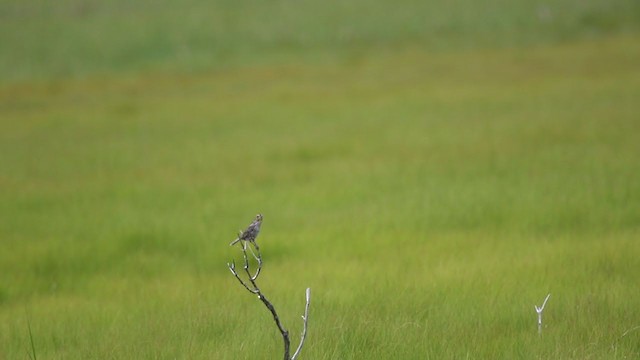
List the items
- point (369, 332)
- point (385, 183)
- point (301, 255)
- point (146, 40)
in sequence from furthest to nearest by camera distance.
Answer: point (146, 40), point (385, 183), point (301, 255), point (369, 332)

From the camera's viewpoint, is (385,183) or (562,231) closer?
(562,231)

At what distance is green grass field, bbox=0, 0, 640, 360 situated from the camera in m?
5.14

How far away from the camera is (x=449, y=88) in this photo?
79.5 feet

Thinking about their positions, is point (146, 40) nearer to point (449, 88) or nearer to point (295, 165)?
point (449, 88)

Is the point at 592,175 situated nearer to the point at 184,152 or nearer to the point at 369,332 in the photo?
the point at 369,332

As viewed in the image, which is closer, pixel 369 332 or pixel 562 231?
pixel 369 332

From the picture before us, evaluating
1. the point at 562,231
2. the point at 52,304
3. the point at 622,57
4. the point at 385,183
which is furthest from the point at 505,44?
the point at 52,304

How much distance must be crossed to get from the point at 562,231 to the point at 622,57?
2174 cm

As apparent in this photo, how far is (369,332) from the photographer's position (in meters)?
4.79

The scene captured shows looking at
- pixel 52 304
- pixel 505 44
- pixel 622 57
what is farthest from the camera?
pixel 505 44

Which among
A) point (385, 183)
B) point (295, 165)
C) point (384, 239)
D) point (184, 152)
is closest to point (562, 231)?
point (384, 239)

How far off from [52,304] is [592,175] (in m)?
7.27

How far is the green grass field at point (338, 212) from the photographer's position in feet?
16.9

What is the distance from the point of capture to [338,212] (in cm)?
1004
